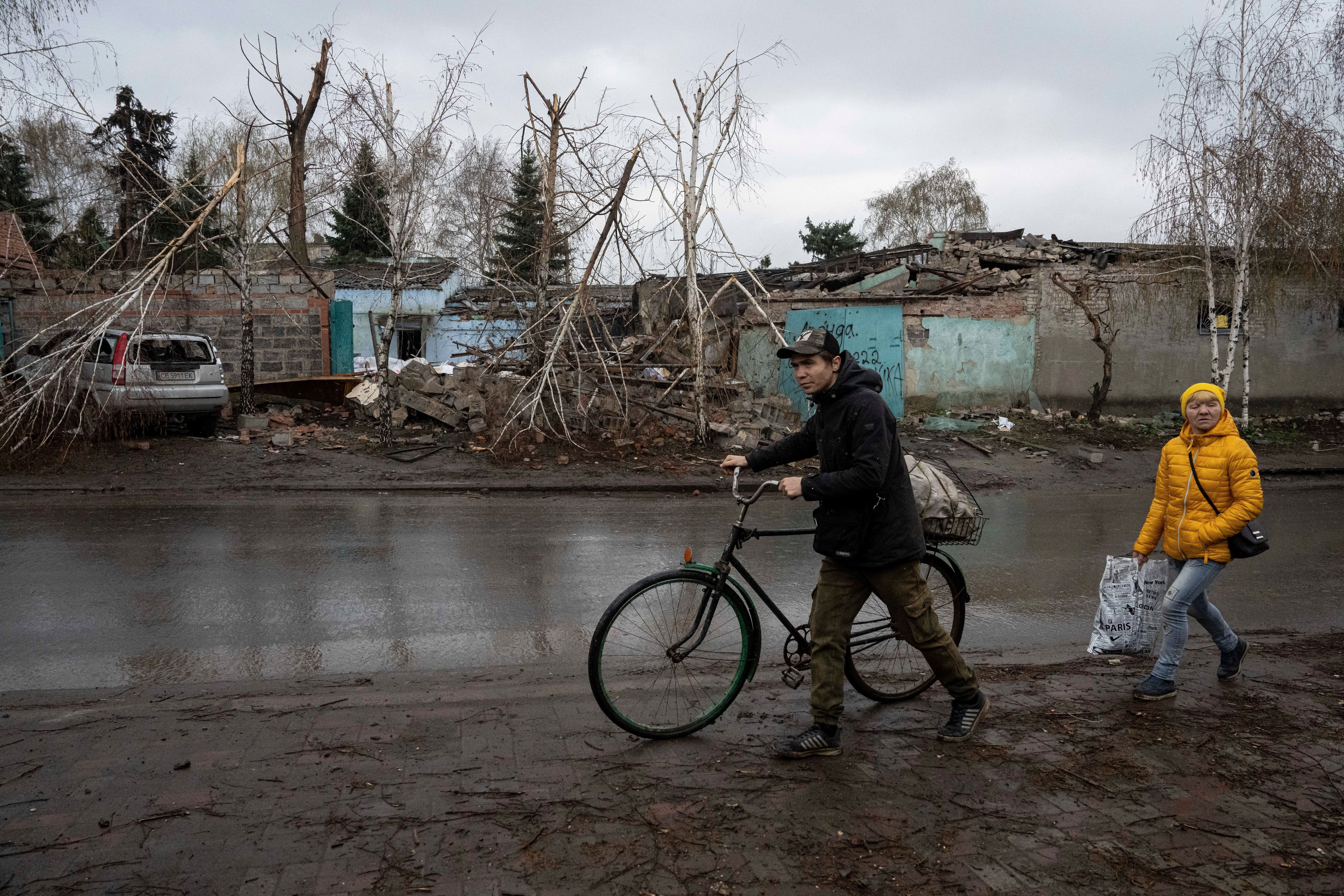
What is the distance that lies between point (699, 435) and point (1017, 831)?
37.4 feet

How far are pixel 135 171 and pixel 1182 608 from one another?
1529 cm

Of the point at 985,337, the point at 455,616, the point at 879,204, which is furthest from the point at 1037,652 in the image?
the point at 879,204

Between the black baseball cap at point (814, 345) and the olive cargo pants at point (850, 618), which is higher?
the black baseball cap at point (814, 345)

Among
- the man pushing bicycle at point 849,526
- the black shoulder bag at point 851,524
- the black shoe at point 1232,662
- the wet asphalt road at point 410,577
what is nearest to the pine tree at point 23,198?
the wet asphalt road at point 410,577

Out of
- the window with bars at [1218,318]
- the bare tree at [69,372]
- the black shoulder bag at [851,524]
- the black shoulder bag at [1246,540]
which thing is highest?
the window with bars at [1218,318]

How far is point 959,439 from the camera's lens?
52.6 feet

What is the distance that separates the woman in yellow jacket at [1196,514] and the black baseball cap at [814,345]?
1.91 m

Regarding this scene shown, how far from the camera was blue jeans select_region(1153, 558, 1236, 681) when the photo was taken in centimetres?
439

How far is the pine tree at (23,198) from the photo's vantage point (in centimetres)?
1303

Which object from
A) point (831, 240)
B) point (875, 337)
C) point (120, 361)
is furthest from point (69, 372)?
Answer: point (831, 240)

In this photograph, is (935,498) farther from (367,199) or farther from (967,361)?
(967,361)

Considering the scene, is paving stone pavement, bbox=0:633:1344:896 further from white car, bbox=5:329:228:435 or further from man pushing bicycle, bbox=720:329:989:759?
white car, bbox=5:329:228:435

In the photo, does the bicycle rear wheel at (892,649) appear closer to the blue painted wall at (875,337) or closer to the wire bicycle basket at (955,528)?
the wire bicycle basket at (955,528)

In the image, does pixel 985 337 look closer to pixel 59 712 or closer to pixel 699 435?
pixel 699 435
